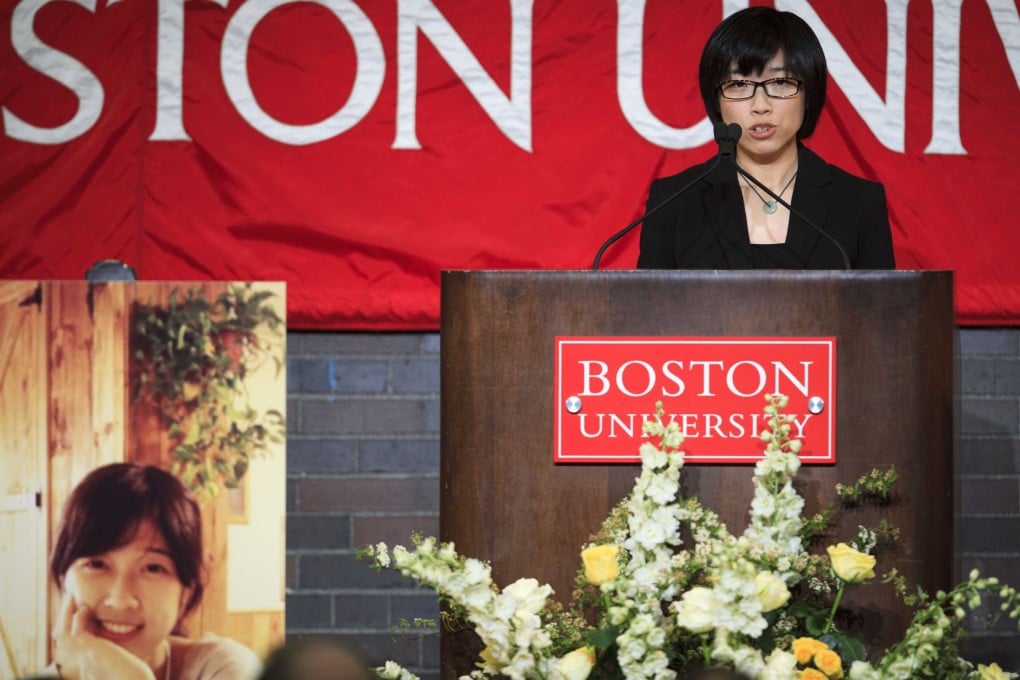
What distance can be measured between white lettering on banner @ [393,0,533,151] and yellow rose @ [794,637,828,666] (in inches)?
72.7

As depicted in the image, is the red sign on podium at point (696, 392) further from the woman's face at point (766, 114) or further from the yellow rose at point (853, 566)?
the woman's face at point (766, 114)

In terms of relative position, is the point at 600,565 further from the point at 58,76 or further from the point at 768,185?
the point at 58,76

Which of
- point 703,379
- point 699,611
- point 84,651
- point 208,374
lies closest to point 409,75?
point 208,374

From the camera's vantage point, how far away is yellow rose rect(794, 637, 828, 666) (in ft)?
3.26

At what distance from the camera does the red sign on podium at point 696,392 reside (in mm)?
1162

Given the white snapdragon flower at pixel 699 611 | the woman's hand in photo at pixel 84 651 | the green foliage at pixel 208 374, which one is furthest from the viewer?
the green foliage at pixel 208 374

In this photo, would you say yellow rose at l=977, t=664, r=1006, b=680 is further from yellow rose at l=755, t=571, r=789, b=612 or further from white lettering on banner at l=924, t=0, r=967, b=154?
white lettering on banner at l=924, t=0, r=967, b=154

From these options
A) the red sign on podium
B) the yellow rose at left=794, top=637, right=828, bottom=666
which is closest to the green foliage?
the red sign on podium

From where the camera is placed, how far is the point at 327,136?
2.68 m

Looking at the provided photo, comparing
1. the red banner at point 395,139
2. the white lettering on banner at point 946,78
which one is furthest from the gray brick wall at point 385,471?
the white lettering on banner at point 946,78

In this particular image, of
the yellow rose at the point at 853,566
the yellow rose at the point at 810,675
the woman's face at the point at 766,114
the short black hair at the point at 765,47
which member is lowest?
the yellow rose at the point at 810,675

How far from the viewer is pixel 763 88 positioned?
5.53 ft

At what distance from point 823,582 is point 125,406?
1.39 meters

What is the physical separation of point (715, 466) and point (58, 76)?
6.84 feet
